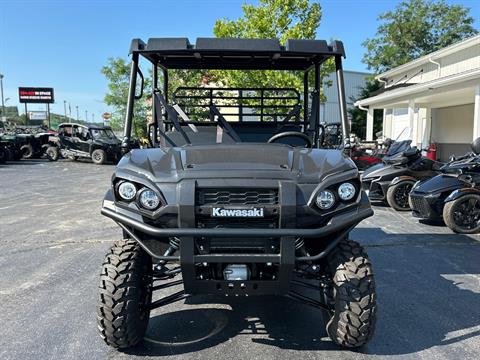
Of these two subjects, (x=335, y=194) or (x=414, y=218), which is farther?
(x=414, y=218)

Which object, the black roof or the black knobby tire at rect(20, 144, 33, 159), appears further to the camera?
the black knobby tire at rect(20, 144, 33, 159)

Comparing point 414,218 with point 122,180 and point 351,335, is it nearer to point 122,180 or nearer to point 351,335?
point 351,335

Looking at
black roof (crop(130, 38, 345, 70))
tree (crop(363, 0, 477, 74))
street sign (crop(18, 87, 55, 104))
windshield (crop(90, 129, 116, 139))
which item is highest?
tree (crop(363, 0, 477, 74))

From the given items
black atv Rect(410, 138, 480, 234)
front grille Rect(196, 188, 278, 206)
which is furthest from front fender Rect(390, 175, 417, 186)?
A: front grille Rect(196, 188, 278, 206)

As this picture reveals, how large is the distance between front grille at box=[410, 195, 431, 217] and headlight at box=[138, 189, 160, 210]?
198 inches

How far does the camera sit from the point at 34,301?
366cm

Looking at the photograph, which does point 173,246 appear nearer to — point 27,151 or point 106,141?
point 106,141

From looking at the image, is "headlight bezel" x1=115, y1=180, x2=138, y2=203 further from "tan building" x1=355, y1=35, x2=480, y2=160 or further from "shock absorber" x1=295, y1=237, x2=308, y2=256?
"tan building" x1=355, y1=35, x2=480, y2=160

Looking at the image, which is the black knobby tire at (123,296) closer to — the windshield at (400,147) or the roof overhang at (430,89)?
the windshield at (400,147)

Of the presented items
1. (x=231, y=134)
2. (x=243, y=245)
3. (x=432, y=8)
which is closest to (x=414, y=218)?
(x=231, y=134)

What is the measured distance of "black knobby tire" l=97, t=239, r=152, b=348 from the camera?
2590 mm

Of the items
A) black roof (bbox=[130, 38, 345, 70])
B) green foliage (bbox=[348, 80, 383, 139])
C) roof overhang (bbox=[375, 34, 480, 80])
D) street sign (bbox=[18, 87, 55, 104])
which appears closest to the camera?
black roof (bbox=[130, 38, 345, 70])

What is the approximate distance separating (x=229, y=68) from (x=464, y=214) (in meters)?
4.05

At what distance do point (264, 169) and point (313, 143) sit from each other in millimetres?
1446
